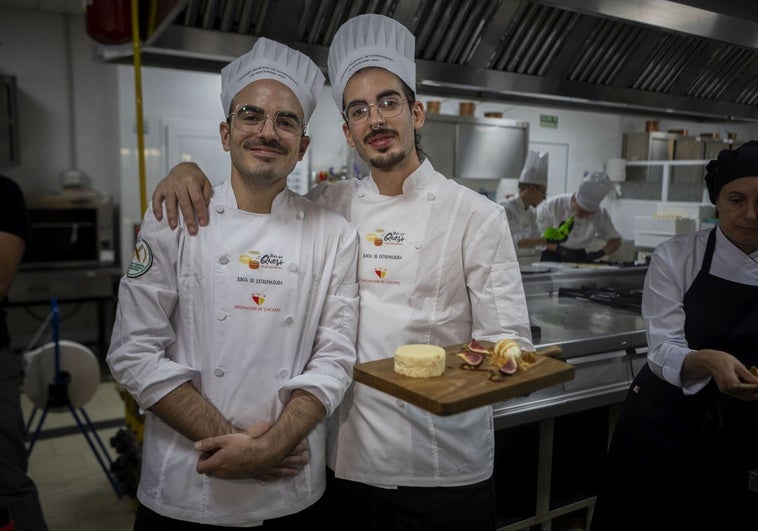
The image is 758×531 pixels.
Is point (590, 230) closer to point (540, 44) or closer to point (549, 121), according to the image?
point (549, 121)

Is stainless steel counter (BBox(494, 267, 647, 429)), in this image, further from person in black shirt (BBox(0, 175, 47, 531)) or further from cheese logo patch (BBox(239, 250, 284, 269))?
person in black shirt (BBox(0, 175, 47, 531))

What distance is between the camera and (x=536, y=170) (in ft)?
15.0

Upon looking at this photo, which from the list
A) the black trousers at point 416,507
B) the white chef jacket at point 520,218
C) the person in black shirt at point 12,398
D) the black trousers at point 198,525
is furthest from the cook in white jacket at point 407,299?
the white chef jacket at point 520,218

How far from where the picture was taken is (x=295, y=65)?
4.70 feet

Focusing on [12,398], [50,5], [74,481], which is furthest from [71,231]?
[12,398]

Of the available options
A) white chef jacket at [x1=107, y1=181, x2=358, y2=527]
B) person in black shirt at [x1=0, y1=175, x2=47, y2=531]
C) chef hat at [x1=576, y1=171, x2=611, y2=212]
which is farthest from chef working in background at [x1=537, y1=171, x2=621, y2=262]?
person in black shirt at [x1=0, y1=175, x2=47, y2=531]

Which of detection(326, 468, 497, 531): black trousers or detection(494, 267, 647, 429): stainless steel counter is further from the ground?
detection(494, 267, 647, 429): stainless steel counter

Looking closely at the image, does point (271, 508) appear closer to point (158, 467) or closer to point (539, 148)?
point (158, 467)

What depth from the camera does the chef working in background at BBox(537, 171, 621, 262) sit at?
4621 mm

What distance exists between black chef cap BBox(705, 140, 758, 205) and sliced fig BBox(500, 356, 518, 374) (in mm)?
1013

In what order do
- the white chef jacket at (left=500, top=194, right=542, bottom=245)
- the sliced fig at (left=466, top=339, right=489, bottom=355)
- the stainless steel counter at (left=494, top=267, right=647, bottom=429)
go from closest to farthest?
the sliced fig at (left=466, top=339, right=489, bottom=355) < the stainless steel counter at (left=494, top=267, right=647, bottom=429) < the white chef jacket at (left=500, top=194, right=542, bottom=245)

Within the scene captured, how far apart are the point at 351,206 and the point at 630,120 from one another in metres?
6.00

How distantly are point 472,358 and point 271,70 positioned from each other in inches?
31.0

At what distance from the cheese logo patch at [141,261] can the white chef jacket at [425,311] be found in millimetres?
477
